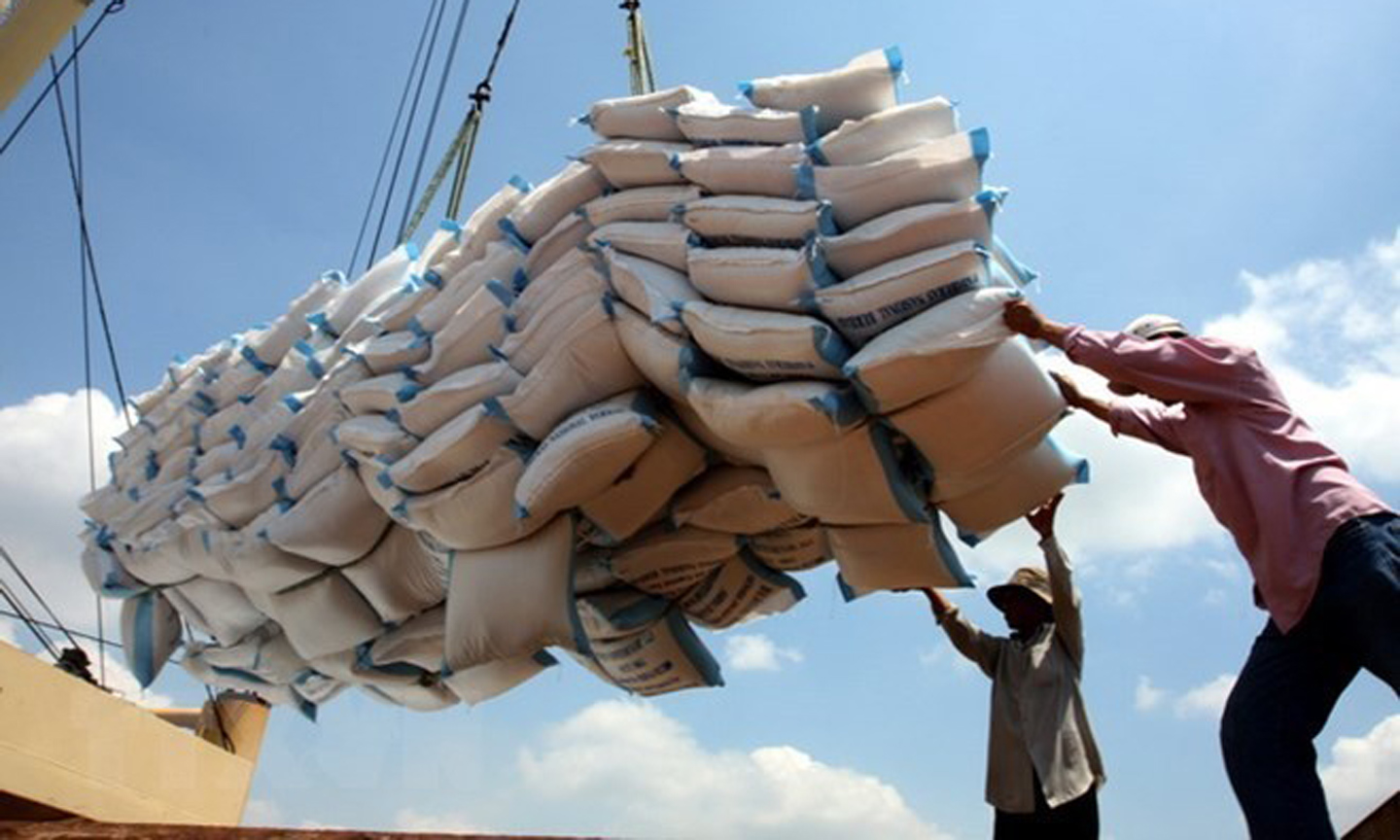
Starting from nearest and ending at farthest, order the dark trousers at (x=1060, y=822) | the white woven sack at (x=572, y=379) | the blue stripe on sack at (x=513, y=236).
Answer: the dark trousers at (x=1060, y=822), the white woven sack at (x=572, y=379), the blue stripe on sack at (x=513, y=236)

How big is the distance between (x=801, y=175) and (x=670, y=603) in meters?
1.51

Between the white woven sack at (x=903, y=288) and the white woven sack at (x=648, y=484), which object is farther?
the white woven sack at (x=648, y=484)

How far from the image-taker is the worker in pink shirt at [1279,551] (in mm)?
1653

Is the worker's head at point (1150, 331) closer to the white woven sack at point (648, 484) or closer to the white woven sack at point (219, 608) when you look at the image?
the white woven sack at point (648, 484)

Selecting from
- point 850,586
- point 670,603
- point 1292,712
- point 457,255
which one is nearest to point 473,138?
point 457,255

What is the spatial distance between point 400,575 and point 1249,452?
2.75m

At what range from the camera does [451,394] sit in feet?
10.8

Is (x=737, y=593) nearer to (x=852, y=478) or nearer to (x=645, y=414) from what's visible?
(x=645, y=414)

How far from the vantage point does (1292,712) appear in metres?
1.74

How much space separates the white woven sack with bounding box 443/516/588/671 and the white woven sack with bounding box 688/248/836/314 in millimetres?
826

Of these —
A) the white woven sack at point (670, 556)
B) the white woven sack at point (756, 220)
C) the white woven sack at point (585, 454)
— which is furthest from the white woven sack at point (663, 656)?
the white woven sack at point (756, 220)

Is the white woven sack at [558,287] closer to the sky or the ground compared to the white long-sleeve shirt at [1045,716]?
closer to the sky

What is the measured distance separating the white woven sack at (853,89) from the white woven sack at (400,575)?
6.06ft

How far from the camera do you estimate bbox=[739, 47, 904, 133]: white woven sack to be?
2.95 metres
